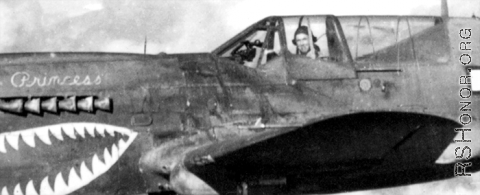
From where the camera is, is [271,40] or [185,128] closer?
[185,128]

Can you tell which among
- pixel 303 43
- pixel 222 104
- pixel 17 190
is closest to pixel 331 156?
pixel 222 104

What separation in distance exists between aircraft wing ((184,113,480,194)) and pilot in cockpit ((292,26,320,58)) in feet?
4.62

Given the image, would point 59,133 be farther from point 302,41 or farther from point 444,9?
point 444,9

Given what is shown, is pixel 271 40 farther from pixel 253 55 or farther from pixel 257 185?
pixel 257 185

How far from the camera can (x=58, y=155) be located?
623 centimetres

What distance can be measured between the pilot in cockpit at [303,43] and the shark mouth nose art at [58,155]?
207cm

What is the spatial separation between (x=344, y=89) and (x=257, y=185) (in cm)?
150

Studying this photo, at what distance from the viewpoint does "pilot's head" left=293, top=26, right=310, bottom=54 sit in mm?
6699

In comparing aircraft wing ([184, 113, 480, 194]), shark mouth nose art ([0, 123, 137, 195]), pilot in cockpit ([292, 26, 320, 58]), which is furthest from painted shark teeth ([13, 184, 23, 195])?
pilot in cockpit ([292, 26, 320, 58])

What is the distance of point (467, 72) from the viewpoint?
6.73m

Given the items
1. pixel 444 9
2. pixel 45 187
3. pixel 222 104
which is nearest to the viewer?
pixel 45 187

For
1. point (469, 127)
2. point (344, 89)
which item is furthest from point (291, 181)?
point (469, 127)

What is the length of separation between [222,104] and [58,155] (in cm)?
181

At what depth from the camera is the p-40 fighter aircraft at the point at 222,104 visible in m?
6.20
